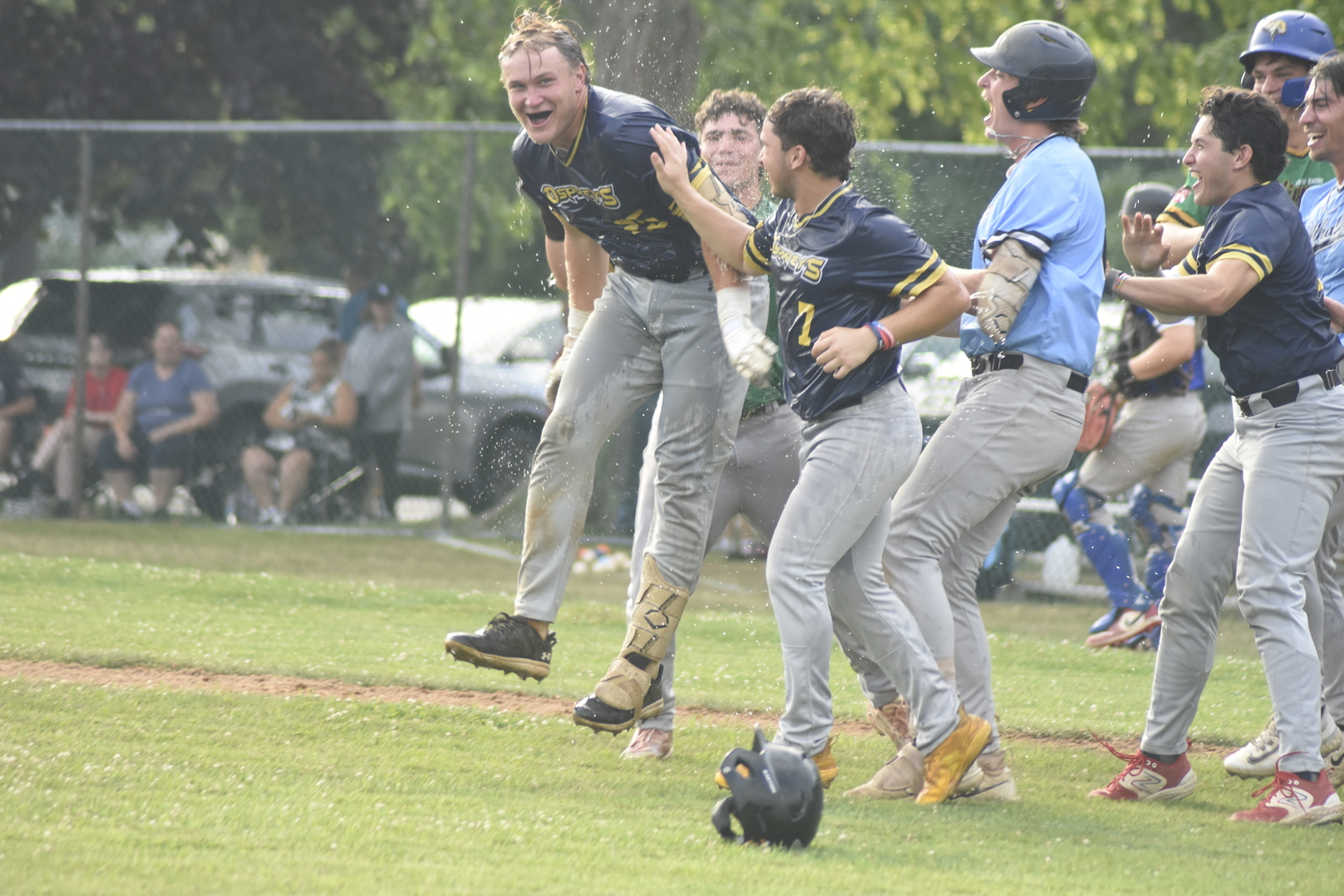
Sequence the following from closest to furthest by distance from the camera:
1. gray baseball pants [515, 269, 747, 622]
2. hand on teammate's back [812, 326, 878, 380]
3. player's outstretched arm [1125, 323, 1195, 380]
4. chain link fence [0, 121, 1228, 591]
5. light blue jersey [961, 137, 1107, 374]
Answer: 1. hand on teammate's back [812, 326, 878, 380]
2. light blue jersey [961, 137, 1107, 374]
3. gray baseball pants [515, 269, 747, 622]
4. player's outstretched arm [1125, 323, 1195, 380]
5. chain link fence [0, 121, 1228, 591]

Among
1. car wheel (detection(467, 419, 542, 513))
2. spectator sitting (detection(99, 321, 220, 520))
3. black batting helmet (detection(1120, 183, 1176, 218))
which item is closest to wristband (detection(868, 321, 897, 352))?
black batting helmet (detection(1120, 183, 1176, 218))

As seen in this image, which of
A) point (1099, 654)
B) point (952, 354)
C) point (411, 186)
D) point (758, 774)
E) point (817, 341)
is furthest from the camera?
point (411, 186)

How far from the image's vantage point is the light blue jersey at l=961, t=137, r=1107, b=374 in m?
4.45

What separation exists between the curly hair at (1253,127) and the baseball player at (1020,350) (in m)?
0.41

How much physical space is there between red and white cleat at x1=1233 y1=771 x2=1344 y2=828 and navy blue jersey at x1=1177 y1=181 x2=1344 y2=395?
3.94ft

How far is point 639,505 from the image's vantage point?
17.6 ft

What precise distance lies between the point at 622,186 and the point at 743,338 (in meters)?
0.75

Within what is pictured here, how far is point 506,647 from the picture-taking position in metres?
4.75

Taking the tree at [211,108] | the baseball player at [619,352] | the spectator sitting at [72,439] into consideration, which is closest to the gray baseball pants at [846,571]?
the baseball player at [619,352]

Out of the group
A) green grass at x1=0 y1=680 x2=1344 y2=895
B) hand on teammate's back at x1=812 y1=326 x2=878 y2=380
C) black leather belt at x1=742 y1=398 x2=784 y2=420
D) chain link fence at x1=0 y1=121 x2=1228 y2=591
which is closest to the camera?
green grass at x1=0 y1=680 x2=1344 y2=895

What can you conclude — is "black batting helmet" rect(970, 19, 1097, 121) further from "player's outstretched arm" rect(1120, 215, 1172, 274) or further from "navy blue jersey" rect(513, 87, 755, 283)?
"navy blue jersey" rect(513, 87, 755, 283)

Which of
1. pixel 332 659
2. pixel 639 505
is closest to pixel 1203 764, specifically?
pixel 639 505

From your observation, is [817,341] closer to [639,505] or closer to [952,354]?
[639,505]

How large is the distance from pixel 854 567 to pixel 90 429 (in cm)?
884
